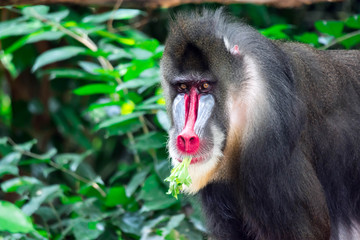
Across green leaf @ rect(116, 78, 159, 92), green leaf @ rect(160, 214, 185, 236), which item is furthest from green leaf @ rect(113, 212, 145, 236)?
green leaf @ rect(116, 78, 159, 92)

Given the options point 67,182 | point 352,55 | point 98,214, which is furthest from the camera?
point 67,182

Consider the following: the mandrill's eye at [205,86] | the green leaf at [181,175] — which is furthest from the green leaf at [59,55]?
the green leaf at [181,175]

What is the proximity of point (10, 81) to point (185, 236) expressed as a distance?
3.90 m

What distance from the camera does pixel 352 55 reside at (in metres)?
4.07

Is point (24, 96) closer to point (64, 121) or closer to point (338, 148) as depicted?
A: point (64, 121)

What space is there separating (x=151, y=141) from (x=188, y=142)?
1740 mm

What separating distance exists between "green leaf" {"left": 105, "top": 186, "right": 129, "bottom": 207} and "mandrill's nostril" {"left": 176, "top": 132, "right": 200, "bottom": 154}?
5.73 ft

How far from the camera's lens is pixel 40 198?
468 centimetres

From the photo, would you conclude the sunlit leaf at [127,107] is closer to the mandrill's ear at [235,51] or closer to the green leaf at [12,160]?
the green leaf at [12,160]

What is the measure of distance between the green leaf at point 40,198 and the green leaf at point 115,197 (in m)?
0.42

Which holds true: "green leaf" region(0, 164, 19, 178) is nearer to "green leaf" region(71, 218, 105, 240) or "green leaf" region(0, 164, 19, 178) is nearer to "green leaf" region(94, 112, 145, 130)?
"green leaf" region(71, 218, 105, 240)

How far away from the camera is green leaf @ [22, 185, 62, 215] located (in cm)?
462

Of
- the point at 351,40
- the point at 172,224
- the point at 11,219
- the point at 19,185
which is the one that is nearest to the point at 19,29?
the point at 19,185

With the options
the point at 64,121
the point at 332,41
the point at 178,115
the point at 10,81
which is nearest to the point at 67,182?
the point at 64,121
